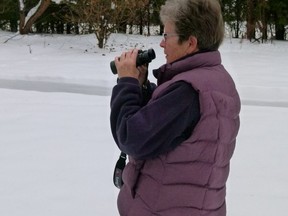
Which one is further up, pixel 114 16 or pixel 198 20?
pixel 114 16

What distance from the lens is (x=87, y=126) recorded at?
629 cm

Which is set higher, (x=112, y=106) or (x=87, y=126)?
(x=112, y=106)

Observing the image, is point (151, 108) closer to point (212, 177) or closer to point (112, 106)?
point (112, 106)

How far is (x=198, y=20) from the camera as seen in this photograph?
1662mm

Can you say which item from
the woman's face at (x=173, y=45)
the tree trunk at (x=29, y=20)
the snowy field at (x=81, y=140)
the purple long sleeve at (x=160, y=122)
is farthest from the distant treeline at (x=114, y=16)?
the purple long sleeve at (x=160, y=122)

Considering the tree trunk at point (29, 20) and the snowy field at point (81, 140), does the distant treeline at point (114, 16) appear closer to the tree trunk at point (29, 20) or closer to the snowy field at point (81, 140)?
the tree trunk at point (29, 20)

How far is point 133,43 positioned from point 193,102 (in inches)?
541

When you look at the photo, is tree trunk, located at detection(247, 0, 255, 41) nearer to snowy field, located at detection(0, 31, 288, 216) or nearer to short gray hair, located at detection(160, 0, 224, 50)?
snowy field, located at detection(0, 31, 288, 216)

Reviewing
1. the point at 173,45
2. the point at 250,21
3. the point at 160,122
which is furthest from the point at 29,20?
the point at 160,122

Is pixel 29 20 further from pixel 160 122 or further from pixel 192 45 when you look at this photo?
pixel 160 122

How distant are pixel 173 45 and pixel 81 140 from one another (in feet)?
13.2

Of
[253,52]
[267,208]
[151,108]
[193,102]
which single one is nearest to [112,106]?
[151,108]

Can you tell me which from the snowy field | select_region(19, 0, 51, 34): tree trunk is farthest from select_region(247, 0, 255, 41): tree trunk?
select_region(19, 0, 51, 34): tree trunk

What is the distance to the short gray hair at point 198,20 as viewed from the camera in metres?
1.66
